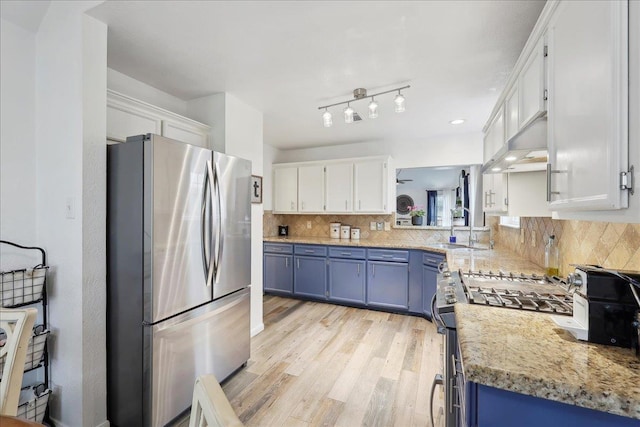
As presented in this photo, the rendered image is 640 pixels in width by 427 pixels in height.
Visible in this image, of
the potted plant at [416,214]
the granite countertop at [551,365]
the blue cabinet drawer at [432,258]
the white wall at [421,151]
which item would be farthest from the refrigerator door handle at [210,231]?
the potted plant at [416,214]

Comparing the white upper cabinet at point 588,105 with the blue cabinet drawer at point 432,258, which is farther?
the blue cabinet drawer at point 432,258

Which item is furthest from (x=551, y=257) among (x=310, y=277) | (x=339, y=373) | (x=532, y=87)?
(x=310, y=277)

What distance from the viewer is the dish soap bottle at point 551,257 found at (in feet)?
6.34

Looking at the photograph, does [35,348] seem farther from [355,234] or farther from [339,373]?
[355,234]

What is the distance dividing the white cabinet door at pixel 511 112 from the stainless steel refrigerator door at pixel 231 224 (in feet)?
6.23

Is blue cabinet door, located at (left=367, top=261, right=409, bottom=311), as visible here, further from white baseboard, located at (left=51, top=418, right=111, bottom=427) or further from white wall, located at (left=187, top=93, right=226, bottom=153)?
white baseboard, located at (left=51, top=418, right=111, bottom=427)

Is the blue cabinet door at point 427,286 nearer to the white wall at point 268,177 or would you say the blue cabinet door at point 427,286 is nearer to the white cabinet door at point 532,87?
the white cabinet door at point 532,87

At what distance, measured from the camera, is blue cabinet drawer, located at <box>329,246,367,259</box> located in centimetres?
385

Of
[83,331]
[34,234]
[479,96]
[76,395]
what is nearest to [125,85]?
[34,234]

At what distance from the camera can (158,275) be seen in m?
1.63

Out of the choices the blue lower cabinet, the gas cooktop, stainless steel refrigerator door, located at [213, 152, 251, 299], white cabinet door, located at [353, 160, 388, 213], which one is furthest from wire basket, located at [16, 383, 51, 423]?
white cabinet door, located at [353, 160, 388, 213]

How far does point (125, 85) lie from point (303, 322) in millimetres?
2962

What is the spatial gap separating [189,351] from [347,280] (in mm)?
2409

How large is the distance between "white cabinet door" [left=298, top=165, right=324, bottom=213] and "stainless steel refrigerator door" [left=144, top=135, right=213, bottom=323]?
2.56 meters
